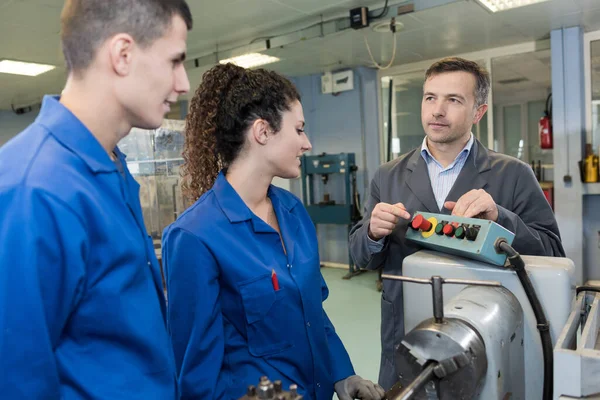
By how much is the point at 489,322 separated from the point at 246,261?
1.63 feet

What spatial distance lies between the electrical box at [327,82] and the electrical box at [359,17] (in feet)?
5.94

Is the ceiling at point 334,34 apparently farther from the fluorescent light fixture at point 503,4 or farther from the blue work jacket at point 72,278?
the blue work jacket at point 72,278

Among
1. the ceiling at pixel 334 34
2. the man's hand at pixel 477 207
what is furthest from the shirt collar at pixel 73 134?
the ceiling at pixel 334 34

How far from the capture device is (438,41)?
3988mm

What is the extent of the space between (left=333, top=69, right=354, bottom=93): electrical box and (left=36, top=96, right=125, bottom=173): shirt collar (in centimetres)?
451

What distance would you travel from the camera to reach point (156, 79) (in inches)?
26.2

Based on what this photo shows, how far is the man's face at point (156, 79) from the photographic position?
65 cm

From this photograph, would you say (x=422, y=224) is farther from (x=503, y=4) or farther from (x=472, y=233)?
(x=503, y=4)

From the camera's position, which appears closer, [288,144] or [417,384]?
[417,384]

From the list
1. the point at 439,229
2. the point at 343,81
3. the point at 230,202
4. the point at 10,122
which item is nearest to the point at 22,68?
the point at 10,122

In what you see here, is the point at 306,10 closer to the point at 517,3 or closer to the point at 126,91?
the point at 517,3

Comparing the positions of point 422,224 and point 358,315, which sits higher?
point 422,224

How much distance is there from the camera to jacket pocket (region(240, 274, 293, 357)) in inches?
38.1

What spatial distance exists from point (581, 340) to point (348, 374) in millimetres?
583
